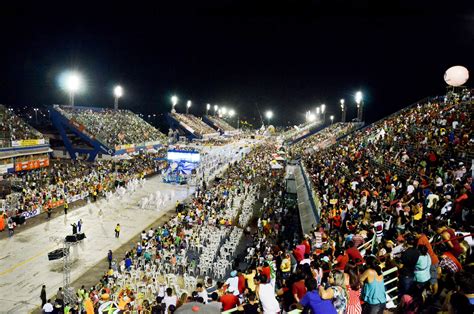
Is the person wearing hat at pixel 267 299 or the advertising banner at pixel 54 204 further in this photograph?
the advertising banner at pixel 54 204

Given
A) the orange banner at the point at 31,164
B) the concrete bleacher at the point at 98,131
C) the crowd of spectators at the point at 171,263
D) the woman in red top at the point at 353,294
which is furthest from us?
the concrete bleacher at the point at 98,131

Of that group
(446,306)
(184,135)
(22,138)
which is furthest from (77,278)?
(184,135)

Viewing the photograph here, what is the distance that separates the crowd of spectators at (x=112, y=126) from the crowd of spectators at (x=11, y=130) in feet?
27.2

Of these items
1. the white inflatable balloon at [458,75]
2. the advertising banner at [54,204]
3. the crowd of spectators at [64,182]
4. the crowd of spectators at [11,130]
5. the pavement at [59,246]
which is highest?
the white inflatable balloon at [458,75]

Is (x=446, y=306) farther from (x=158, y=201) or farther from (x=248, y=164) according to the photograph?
(x=248, y=164)

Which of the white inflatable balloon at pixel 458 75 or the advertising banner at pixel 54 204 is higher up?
the white inflatable balloon at pixel 458 75

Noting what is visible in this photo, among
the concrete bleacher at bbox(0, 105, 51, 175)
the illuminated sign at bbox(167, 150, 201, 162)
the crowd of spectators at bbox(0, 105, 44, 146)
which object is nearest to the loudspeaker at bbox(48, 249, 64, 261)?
the concrete bleacher at bbox(0, 105, 51, 175)

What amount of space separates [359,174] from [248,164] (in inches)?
903

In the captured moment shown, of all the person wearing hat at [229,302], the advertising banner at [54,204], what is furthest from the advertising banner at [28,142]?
the person wearing hat at [229,302]

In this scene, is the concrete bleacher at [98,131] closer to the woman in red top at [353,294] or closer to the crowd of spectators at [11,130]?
the crowd of spectators at [11,130]

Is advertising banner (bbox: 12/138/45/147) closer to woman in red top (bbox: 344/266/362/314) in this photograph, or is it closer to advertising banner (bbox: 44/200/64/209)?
advertising banner (bbox: 44/200/64/209)

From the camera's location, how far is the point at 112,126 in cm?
4962

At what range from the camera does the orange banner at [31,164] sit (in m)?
31.2

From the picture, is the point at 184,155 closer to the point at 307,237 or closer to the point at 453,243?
the point at 307,237
